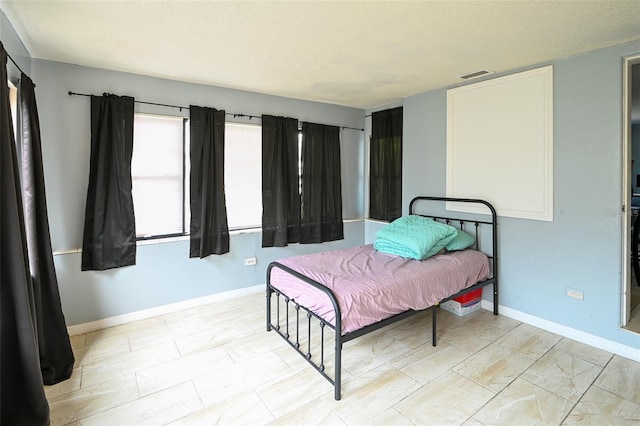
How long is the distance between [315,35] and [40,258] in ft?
8.18

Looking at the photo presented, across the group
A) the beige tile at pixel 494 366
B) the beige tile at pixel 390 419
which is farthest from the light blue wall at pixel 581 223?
the beige tile at pixel 390 419

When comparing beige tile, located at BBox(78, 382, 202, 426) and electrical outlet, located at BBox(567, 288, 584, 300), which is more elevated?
electrical outlet, located at BBox(567, 288, 584, 300)

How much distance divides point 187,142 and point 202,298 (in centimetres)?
170

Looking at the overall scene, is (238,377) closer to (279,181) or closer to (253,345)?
(253,345)

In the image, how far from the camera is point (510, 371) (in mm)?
2365

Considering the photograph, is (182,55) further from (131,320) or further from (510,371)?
(510,371)

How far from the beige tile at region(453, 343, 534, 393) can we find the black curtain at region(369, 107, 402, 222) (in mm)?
2168

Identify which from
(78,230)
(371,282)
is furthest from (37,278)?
(371,282)

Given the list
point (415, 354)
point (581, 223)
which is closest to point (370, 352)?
point (415, 354)

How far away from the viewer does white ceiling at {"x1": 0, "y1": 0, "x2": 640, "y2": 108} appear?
1.98 meters

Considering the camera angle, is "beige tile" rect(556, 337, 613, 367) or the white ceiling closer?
the white ceiling

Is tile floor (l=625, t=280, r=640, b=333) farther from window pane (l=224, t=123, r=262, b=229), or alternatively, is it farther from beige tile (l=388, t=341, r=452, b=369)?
window pane (l=224, t=123, r=262, b=229)

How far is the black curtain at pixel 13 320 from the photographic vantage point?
5.53 ft

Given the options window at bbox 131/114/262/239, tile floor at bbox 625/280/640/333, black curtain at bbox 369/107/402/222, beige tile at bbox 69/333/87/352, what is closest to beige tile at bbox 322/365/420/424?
tile floor at bbox 625/280/640/333
